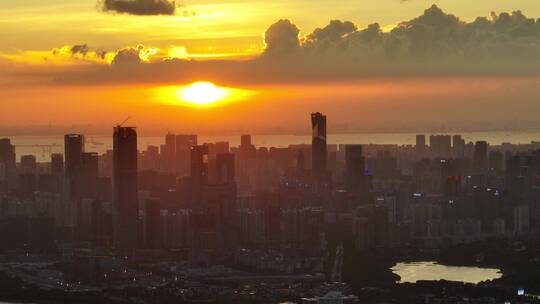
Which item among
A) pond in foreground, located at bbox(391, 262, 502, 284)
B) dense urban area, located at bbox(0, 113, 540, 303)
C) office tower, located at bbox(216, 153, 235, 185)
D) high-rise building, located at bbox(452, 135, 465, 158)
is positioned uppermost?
high-rise building, located at bbox(452, 135, 465, 158)

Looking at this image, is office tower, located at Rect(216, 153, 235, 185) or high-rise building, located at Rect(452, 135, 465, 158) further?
high-rise building, located at Rect(452, 135, 465, 158)

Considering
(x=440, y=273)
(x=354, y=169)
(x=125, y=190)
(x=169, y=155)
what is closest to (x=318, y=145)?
(x=354, y=169)

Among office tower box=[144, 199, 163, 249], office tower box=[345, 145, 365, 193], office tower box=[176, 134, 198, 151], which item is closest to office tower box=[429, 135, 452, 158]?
office tower box=[345, 145, 365, 193]

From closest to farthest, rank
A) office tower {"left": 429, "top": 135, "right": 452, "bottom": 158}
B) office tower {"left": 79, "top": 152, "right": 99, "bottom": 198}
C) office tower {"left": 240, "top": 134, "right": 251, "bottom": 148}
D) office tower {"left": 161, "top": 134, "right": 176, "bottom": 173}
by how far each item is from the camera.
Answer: office tower {"left": 79, "top": 152, "right": 99, "bottom": 198} → office tower {"left": 161, "top": 134, "right": 176, "bottom": 173} → office tower {"left": 240, "top": 134, "right": 251, "bottom": 148} → office tower {"left": 429, "top": 135, "right": 452, "bottom": 158}

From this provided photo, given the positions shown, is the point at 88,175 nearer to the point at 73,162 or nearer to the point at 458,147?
the point at 73,162

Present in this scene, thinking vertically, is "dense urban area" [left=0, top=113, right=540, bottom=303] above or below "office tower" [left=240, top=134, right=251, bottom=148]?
below

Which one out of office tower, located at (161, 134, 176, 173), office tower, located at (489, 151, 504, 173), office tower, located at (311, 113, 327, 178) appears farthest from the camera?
office tower, located at (489, 151, 504, 173)

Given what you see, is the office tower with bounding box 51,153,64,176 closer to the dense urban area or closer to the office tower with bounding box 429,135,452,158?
the dense urban area
